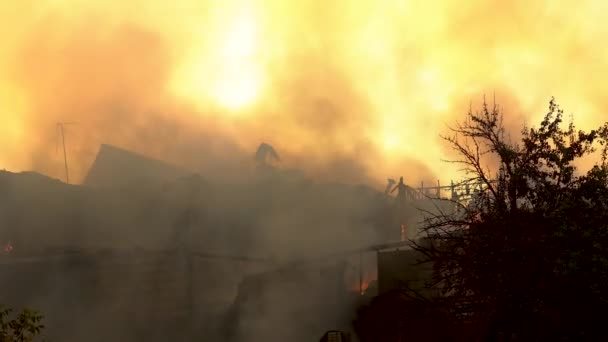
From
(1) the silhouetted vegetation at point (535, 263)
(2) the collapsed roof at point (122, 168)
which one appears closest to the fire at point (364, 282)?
(2) the collapsed roof at point (122, 168)

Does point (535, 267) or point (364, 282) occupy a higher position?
point (364, 282)

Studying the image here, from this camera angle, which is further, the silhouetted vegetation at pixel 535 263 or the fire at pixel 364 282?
the fire at pixel 364 282

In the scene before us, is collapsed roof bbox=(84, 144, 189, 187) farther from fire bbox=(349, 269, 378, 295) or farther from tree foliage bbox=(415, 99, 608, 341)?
tree foliage bbox=(415, 99, 608, 341)

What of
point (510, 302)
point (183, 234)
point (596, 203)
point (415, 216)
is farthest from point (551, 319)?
point (415, 216)

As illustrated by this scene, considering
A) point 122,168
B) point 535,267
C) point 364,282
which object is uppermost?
point 122,168

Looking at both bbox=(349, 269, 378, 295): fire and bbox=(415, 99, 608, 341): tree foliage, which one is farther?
bbox=(349, 269, 378, 295): fire

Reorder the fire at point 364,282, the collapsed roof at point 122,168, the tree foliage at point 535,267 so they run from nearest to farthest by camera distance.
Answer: the tree foliage at point 535,267
the fire at point 364,282
the collapsed roof at point 122,168

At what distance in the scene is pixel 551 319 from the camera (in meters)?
4.28

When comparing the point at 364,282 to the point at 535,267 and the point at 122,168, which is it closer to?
the point at 122,168

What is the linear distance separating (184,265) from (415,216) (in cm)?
1406

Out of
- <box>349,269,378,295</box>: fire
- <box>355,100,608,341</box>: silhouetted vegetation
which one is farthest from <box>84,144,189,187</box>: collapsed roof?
<box>355,100,608,341</box>: silhouetted vegetation

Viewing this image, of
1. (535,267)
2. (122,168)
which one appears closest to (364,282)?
(122,168)

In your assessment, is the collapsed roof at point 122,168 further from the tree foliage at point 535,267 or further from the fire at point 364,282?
the tree foliage at point 535,267

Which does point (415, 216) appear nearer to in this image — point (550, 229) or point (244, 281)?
point (244, 281)
